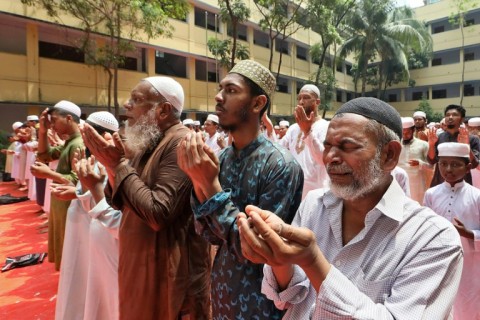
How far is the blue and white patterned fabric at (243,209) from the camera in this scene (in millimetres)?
1480

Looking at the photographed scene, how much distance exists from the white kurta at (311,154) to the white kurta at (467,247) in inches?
48.8

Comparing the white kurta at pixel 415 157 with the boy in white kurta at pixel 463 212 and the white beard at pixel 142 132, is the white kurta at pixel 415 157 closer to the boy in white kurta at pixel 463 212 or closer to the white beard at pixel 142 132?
the boy in white kurta at pixel 463 212

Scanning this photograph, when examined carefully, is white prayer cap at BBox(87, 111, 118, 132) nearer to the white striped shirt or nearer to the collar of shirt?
the white striped shirt

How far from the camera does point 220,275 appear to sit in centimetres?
170

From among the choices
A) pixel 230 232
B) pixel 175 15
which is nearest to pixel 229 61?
pixel 175 15

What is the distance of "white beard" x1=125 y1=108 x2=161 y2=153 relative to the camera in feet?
7.10

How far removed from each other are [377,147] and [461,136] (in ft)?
13.1

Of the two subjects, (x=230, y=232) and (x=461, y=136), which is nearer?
(x=230, y=232)

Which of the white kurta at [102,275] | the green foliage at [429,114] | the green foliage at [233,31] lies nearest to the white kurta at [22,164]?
the green foliage at [233,31]

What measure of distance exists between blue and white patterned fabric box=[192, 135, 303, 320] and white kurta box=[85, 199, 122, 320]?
48.2 inches

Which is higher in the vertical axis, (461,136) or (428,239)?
(461,136)

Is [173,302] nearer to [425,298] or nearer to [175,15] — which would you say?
[425,298]

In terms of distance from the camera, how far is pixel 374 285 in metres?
1.09

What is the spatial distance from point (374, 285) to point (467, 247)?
2.32 meters
